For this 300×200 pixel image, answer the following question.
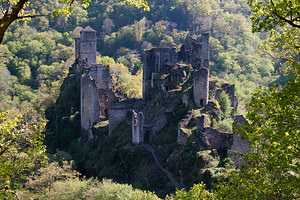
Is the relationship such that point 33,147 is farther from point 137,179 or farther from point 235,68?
point 235,68

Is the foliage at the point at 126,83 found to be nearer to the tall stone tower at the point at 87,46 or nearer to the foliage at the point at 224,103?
the tall stone tower at the point at 87,46

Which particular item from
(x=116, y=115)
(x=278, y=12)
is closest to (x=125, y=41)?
(x=116, y=115)

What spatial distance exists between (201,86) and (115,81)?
1954 centimetres

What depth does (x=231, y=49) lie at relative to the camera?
7831 centimetres

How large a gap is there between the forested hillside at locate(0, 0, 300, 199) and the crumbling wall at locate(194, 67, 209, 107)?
3141 mm

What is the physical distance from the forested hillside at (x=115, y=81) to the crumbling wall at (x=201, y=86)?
10.3ft

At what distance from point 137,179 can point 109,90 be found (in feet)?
51.0

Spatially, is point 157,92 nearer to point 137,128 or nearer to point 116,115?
point 116,115

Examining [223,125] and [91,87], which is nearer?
[223,125]

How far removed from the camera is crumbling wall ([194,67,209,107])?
111 feet

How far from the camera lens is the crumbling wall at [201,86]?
1337 inches

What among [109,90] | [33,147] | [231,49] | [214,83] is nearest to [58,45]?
[231,49]

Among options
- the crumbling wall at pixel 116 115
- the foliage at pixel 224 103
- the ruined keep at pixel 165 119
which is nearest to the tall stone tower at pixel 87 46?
the ruined keep at pixel 165 119

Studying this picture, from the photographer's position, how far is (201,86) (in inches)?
1344
